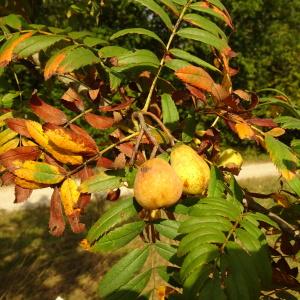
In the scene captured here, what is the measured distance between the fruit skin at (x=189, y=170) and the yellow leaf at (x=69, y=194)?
269mm

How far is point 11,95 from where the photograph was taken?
1647 millimetres

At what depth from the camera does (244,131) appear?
114cm

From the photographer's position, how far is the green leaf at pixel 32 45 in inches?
45.8

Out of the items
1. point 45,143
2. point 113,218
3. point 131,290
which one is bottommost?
point 131,290

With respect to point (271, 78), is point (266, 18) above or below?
above

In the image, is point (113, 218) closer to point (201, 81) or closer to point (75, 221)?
point (75, 221)

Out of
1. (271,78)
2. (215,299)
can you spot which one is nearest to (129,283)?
(215,299)

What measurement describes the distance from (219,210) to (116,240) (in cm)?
26

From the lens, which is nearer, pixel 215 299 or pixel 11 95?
pixel 215 299

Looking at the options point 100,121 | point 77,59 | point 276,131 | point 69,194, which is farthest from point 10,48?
point 276,131

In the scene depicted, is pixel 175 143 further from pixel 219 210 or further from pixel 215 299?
pixel 215 299

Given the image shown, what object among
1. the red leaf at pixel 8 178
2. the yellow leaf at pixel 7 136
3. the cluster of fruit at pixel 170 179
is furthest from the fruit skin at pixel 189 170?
the yellow leaf at pixel 7 136

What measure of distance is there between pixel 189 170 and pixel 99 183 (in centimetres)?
23

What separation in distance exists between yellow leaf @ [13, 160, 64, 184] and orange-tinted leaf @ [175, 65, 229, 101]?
398 mm
